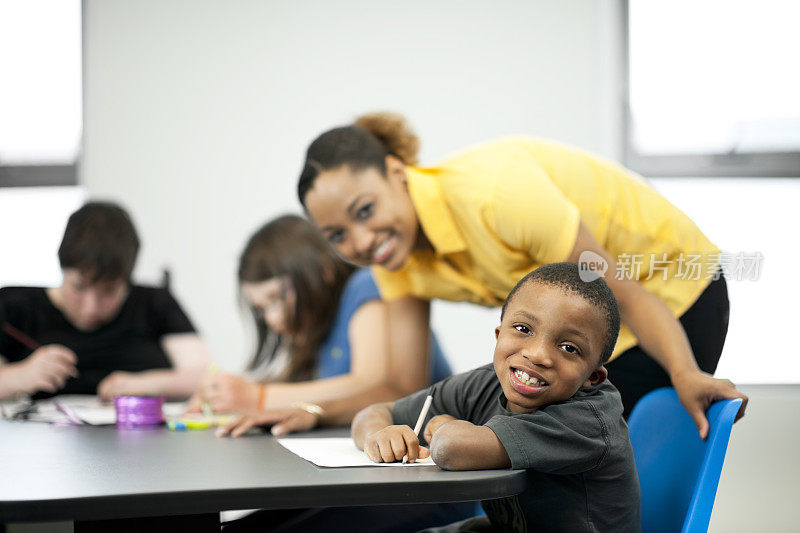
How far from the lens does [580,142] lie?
2705 mm

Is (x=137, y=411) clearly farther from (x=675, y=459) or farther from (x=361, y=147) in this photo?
(x=675, y=459)

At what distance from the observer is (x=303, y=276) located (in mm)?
1973

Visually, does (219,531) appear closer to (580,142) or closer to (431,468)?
(431,468)

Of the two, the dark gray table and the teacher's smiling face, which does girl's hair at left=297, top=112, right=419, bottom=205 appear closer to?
the teacher's smiling face

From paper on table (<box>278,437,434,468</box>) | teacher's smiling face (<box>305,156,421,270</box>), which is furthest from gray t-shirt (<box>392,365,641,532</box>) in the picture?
teacher's smiling face (<box>305,156,421,270</box>)

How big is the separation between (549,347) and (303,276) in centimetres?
117

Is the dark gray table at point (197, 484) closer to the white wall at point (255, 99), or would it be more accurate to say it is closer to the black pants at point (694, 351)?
the black pants at point (694, 351)

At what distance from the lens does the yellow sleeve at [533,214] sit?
1.14 meters

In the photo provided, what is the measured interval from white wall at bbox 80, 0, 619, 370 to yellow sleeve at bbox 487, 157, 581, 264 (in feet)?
5.05

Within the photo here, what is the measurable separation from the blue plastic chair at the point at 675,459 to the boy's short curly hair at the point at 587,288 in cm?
17

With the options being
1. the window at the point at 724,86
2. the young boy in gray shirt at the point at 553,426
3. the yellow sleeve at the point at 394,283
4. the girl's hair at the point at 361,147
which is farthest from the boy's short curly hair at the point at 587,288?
the yellow sleeve at the point at 394,283

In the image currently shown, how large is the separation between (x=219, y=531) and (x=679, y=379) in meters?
0.58

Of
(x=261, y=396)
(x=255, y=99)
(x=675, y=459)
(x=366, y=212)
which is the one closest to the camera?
(x=675, y=459)

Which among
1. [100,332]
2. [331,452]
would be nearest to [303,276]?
[100,332]
